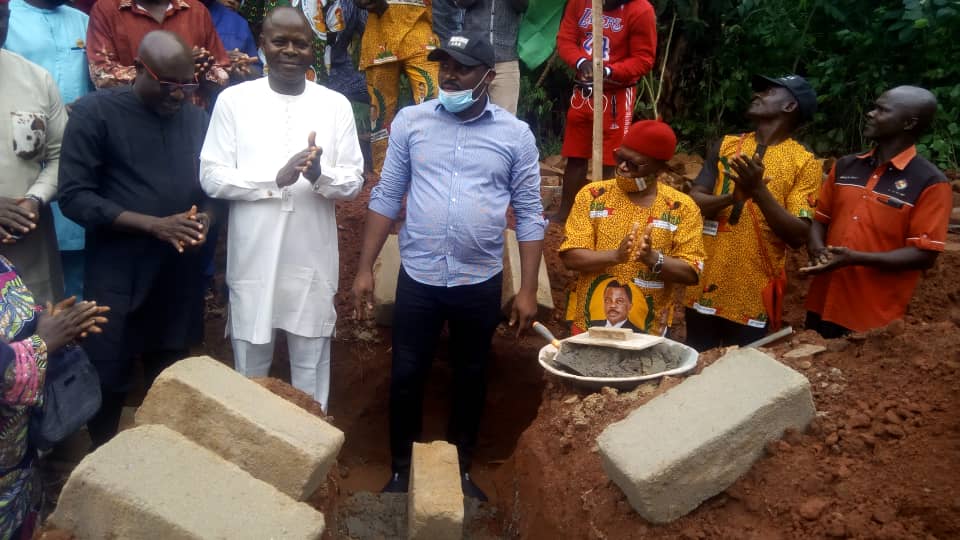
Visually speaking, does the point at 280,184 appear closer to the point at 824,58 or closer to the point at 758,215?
the point at 758,215

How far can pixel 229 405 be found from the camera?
3182 mm

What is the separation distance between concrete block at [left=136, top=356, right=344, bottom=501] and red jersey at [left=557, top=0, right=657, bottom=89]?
148 inches

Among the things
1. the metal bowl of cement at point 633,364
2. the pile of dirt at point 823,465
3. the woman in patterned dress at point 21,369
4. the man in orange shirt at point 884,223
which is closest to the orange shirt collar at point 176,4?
the woman in patterned dress at point 21,369

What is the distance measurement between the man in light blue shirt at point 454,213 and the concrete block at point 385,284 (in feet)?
3.64

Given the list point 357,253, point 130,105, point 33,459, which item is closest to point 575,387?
point 33,459

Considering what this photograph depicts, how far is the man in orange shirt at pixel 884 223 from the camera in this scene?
4160 millimetres

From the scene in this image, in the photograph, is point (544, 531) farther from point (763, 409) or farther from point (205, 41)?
point (205, 41)

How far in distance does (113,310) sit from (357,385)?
2.22m

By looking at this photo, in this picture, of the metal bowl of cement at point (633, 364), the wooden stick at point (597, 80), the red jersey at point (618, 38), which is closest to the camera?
the metal bowl of cement at point (633, 364)

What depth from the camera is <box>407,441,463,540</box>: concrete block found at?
13.0ft

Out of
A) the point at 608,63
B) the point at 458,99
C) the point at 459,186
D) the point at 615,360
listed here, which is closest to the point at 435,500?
the point at 615,360

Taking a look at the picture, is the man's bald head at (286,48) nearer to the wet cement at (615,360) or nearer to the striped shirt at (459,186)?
the striped shirt at (459,186)

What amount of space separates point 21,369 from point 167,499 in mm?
630

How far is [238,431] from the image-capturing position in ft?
10.4
